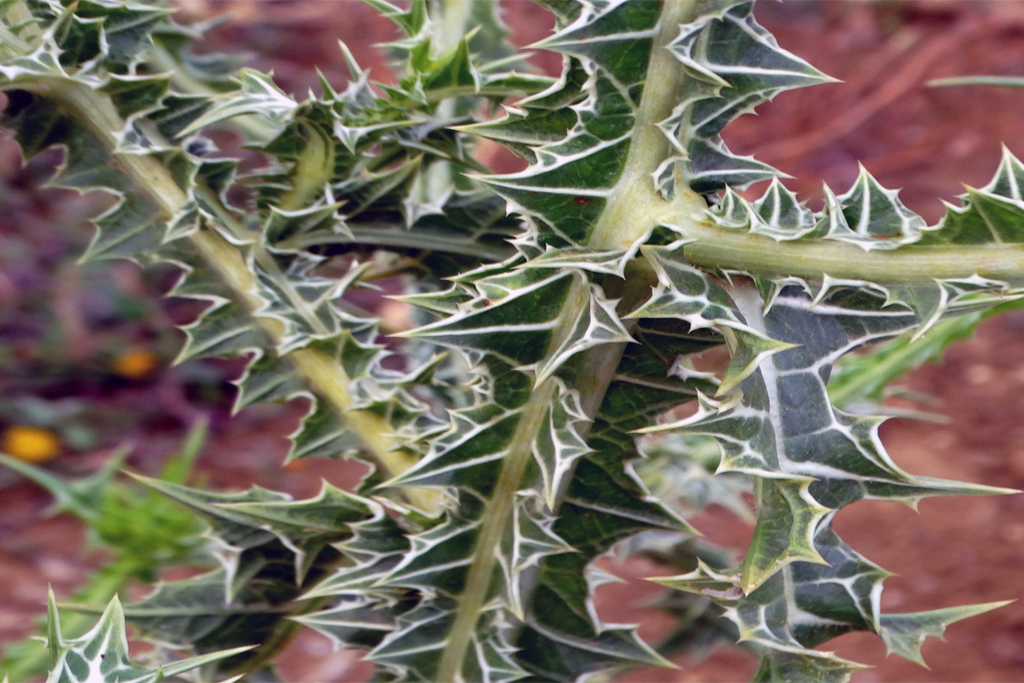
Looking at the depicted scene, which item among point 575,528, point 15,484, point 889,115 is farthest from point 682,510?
point 889,115

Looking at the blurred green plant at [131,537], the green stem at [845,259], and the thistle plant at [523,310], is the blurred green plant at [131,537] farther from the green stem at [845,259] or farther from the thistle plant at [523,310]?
the green stem at [845,259]

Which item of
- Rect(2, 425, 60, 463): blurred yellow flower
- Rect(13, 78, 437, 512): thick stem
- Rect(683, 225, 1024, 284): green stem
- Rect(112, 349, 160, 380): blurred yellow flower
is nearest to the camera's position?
Rect(683, 225, 1024, 284): green stem

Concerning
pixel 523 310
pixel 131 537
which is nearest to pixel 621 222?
pixel 523 310

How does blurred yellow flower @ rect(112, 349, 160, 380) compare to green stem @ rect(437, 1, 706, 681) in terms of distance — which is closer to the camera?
green stem @ rect(437, 1, 706, 681)

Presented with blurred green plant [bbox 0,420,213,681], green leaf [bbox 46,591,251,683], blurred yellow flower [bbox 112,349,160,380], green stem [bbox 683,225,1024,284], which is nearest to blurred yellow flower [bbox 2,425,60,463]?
blurred yellow flower [bbox 112,349,160,380]

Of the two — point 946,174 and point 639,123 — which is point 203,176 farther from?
point 946,174

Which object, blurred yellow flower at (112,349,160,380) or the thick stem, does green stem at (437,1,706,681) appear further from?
blurred yellow flower at (112,349,160,380)
